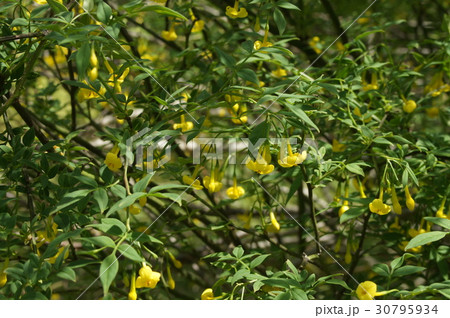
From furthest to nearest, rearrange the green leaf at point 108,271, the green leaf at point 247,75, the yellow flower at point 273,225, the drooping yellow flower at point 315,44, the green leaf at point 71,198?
the drooping yellow flower at point 315,44 → the yellow flower at point 273,225 → the green leaf at point 247,75 → the green leaf at point 71,198 → the green leaf at point 108,271

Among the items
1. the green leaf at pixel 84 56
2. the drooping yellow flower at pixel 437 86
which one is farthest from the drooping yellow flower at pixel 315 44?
the green leaf at pixel 84 56

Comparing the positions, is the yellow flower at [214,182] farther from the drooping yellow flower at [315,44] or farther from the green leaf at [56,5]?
the drooping yellow flower at [315,44]

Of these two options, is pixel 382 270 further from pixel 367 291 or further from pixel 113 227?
pixel 113 227

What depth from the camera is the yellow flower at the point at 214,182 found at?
104 centimetres

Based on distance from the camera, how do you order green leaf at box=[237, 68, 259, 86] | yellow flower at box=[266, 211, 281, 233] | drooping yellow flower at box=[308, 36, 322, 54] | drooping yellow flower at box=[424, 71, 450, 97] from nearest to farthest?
1. green leaf at box=[237, 68, 259, 86]
2. yellow flower at box=[266, 211, 281, 233]
3. drooping yellow flower at box=[424, 71, 450, 97]
4. drooping yellow flower at box=[308, 36, 322, 54]

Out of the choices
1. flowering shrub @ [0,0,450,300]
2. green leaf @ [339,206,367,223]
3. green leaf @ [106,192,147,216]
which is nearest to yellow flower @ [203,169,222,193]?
flowering shrub @ [0,0,450,300]

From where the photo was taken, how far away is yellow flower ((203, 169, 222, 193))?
3.42 ft

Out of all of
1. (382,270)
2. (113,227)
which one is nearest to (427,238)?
(382,270)

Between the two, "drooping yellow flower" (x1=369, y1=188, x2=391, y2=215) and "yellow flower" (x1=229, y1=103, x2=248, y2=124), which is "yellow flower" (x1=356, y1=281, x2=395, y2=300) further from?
"yellow flower" (x1=229, y1=103, x2=248, y2=124)

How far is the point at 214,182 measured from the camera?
1.05m

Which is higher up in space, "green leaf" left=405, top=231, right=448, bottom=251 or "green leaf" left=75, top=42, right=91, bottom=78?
"green leaf" left=75, top=42, right=91, bottom=78
